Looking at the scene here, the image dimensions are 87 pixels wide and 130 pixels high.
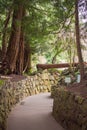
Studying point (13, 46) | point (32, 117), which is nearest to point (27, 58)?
point (13, 46)

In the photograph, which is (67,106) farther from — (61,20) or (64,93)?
(61,20)

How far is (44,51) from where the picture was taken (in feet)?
62.6

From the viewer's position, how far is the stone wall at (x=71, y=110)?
20.9 feet

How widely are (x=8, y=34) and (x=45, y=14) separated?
6.91 ft

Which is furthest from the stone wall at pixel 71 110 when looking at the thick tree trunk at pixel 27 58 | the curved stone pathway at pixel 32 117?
the thick tree trunk at pixel 27 58

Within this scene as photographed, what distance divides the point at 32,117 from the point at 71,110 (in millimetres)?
2468

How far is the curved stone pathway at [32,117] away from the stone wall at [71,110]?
326 mm

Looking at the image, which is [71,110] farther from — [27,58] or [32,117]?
[27,58]

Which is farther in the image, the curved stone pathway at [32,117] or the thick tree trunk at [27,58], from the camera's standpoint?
the thick tree trunk at [27,58]

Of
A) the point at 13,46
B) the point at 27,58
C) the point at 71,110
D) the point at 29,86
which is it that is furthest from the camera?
the point at 27,58

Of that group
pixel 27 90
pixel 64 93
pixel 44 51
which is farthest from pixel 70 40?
pixel 44 51

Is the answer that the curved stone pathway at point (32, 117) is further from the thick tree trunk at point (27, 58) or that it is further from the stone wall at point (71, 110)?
the thick tree trunk at point (27, 58)

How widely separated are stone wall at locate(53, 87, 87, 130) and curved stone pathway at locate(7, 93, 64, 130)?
33 cm

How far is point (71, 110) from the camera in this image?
730 cm
